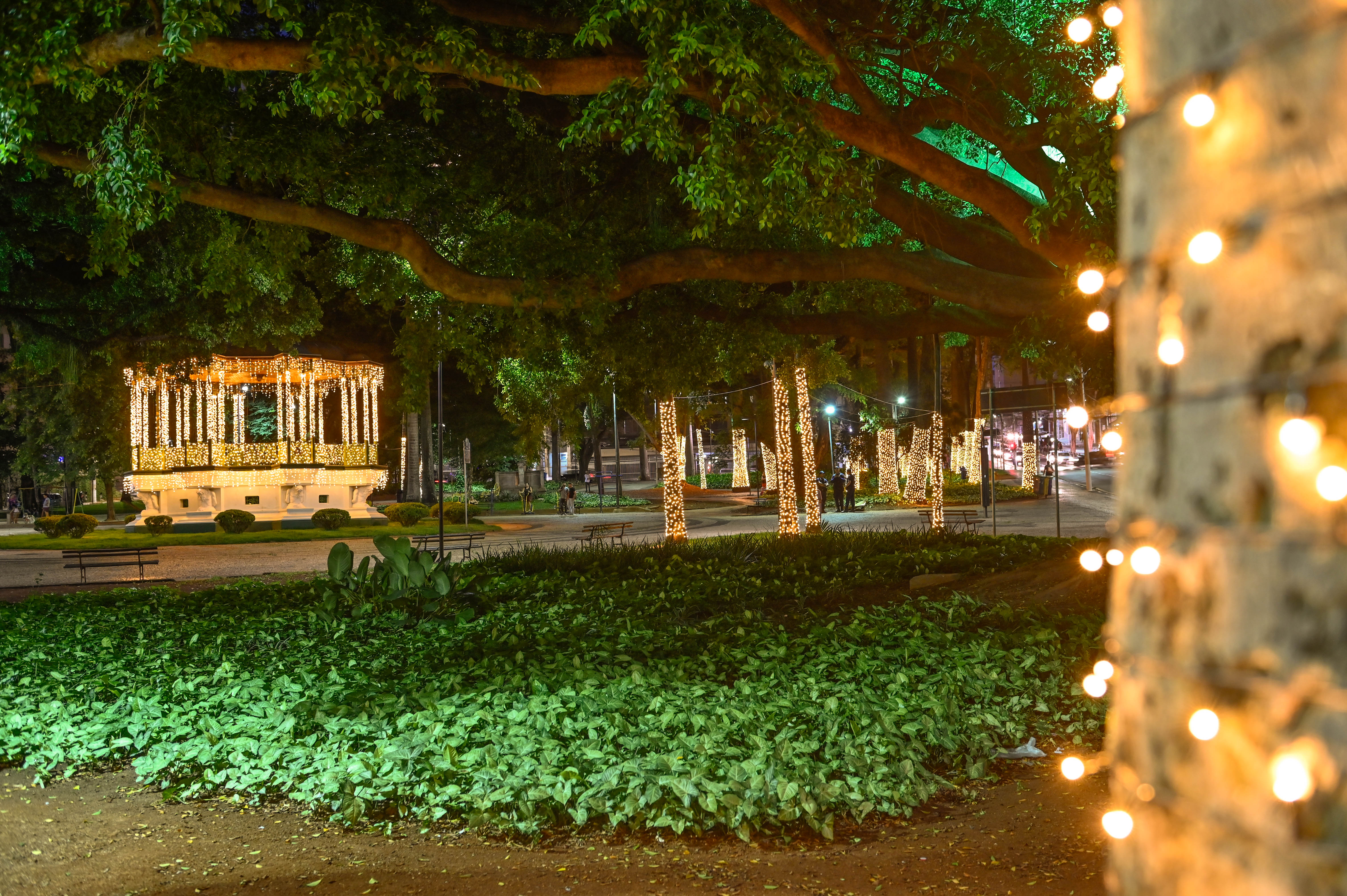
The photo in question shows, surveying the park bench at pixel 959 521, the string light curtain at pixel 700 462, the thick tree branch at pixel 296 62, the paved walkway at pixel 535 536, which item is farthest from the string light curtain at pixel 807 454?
the string light curtain at pixel 700 462

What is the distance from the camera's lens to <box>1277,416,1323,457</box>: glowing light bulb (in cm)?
148

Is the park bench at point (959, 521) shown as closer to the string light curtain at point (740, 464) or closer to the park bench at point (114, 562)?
the park bench at point (114, 562)

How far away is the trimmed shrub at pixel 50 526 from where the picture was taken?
35719mm

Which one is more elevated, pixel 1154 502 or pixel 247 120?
pixel 247 120

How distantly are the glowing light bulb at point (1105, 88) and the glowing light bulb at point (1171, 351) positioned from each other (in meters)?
1.22

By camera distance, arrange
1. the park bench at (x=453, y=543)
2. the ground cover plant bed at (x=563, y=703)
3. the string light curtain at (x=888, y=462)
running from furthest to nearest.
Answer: the string light curtain at (x=888, y=462)
the park bench at (x=453, y=543)
the ground cover plant bed at (x=563, y=703)

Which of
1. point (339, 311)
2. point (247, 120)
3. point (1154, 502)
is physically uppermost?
point (339, 311)

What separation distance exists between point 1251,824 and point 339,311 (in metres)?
48.0

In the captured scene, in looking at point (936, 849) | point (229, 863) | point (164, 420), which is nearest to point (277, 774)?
point (229, 863)

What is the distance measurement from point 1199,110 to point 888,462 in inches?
1845

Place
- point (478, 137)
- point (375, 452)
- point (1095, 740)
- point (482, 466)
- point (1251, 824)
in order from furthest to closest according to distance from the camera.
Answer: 1. point (482, 466)
2. point (375, 452)
3. point (478, 137)
4. point (1095, 740)
5. point (1251, 824)

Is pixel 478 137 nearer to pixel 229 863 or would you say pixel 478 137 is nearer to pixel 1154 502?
pixel 229 863

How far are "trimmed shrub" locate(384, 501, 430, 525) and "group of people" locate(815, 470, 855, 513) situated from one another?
13435 millimetres

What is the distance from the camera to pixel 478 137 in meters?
15.3
